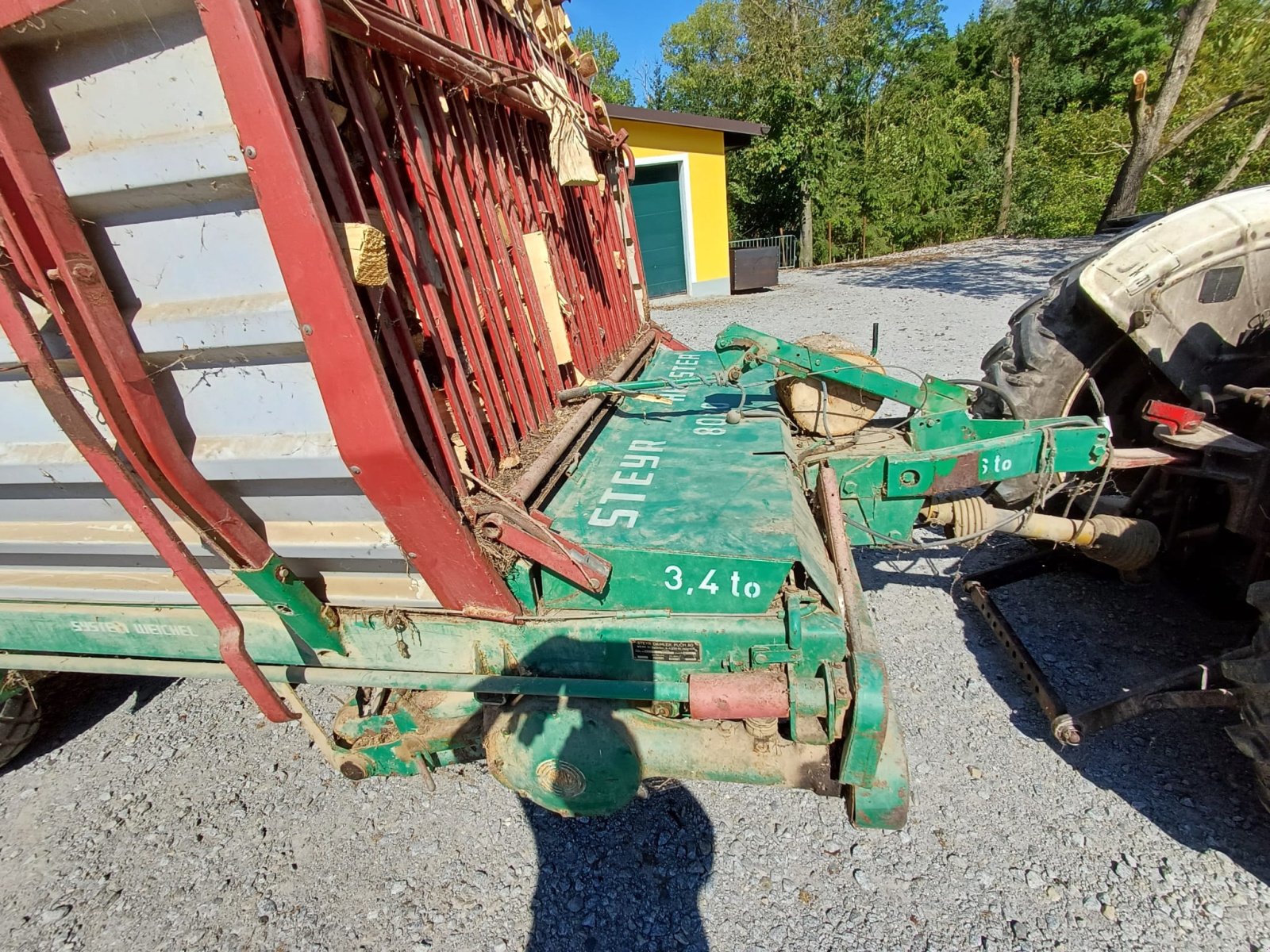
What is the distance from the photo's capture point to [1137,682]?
274cm

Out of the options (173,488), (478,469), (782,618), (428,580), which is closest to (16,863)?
(173,488)

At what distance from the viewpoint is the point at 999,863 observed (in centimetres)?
209

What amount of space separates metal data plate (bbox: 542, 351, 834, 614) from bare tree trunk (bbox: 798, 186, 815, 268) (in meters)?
17.9

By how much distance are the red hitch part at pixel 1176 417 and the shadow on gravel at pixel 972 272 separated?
29.8ft

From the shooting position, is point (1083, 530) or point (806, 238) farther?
point (806, 238)

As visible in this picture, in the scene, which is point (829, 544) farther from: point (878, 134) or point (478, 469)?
point (878, 134)

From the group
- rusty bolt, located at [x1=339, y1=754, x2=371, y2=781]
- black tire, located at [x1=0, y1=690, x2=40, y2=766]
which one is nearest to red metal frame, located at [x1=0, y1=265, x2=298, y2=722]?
rusty bolt, located at [x1=339, y1=754, x2=371, y2=781]

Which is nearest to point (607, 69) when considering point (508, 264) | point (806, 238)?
point (806, 238)

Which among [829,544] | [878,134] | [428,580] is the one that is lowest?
[829,544]

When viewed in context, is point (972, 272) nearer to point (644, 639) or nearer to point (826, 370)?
point (826, 370)

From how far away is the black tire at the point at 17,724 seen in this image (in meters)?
2.90

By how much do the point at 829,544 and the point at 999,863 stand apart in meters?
1.26

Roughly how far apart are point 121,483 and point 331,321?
820 millimetres

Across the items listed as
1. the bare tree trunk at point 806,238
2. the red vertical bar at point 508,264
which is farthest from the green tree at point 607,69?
Result: the red vertical bar at point 508,264
